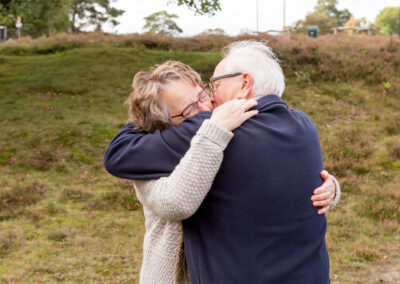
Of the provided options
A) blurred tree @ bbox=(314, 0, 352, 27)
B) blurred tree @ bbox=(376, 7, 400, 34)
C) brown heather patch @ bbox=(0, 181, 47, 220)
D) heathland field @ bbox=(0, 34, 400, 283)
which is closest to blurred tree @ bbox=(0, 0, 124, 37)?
heathland field @ bbox=(0, 34, 400, 283)

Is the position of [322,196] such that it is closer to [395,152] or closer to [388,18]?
[395,152]

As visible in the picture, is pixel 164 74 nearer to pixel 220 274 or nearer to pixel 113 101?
pixel 220 274

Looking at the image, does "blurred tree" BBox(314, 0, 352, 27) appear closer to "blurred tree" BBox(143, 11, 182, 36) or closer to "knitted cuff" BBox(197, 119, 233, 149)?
"blurred tree" BBox(143, 11, 182, 36)

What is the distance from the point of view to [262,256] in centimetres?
172

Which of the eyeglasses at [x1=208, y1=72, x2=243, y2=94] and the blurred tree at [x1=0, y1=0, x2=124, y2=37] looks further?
Answer: the blurred tree at [x1=0, y1=0, x2=124, y2=37]

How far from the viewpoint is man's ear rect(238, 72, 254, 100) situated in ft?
6.27

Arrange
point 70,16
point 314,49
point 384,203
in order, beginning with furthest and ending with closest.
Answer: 1. point 70,16
2. point 314,49
3. point 384,203

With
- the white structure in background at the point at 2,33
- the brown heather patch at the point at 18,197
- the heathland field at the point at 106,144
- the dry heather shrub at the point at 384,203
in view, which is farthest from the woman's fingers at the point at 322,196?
the white structure in background at the point at 2,33

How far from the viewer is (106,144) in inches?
398

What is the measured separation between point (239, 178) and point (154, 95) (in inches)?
25.0

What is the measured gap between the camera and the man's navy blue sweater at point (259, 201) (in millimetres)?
1681

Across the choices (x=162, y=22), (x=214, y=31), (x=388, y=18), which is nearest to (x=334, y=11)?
(x=388, y=18)

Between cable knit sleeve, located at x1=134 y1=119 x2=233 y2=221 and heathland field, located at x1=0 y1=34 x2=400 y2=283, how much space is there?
12.0 ft

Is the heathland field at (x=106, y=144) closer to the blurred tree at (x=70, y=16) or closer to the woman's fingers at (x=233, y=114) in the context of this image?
the woman's fingers at (x=233, y=114)
